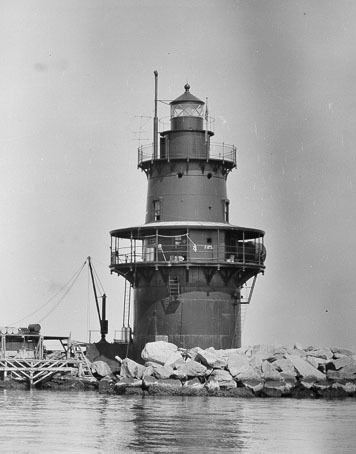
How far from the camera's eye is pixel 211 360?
53.1 meters

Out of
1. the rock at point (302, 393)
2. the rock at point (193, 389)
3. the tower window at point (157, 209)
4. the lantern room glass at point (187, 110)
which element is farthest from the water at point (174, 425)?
the lantern room glass at point (187, 110)

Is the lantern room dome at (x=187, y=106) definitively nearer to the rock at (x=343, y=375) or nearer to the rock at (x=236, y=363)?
the rock at (x=236, y=363)

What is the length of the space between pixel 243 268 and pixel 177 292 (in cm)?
340

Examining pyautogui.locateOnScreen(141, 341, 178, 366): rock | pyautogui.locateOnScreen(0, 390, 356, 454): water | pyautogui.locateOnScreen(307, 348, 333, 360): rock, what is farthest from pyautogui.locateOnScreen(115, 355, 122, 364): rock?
pyautogui.locateOnScreen(307, 348, 333, 360): rock

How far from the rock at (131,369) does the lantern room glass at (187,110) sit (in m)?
13.1

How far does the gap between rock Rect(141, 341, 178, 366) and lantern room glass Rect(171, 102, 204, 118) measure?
1192 centimetres

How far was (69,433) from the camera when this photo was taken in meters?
35.9

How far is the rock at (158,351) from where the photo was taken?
178ft

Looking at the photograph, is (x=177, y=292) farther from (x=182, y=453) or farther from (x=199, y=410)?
(x=182, y=453)

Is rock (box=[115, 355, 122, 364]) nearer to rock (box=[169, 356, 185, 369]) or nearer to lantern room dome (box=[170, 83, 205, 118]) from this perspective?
rock (box=[169, 356, 185, 369])

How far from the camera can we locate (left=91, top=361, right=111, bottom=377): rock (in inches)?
2308

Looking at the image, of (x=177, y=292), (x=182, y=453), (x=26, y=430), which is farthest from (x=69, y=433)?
(x=177, y=292)

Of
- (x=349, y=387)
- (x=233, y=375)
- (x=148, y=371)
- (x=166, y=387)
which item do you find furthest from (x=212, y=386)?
(x=349, y=387)

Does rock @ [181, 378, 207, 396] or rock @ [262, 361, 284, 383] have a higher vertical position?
rock @ [262, 361, 284, 383]
